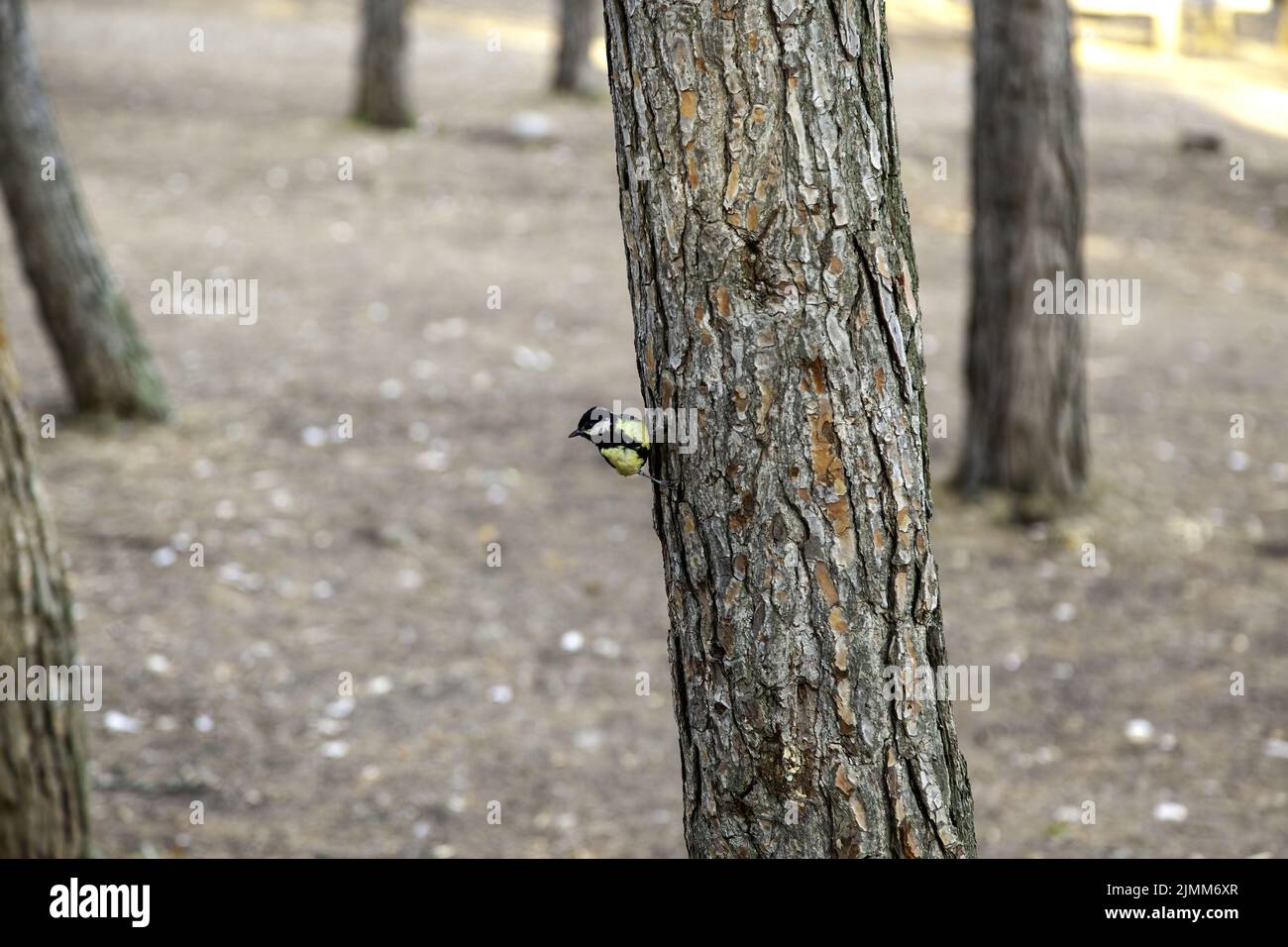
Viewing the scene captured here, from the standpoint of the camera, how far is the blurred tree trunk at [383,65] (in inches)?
513

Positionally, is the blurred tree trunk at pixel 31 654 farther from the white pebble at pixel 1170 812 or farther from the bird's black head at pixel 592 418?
the white pebble at pixel 1170 812

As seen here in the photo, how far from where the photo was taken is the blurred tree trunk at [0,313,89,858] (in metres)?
3.36

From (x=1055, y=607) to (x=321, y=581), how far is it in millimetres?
3527

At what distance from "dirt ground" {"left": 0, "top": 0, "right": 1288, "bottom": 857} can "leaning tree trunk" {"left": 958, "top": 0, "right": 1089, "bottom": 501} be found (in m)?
0.37

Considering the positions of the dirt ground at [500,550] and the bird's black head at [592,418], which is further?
the dirt ground at [500,550]

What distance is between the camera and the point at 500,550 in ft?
20.5

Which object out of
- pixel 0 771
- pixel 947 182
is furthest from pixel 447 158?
pixel 0 771

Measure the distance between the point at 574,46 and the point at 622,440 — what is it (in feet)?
45.4

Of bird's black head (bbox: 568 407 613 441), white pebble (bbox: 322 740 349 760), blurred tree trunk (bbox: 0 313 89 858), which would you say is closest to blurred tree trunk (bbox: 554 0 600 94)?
white pebble (bbox: 322 740 349 760)

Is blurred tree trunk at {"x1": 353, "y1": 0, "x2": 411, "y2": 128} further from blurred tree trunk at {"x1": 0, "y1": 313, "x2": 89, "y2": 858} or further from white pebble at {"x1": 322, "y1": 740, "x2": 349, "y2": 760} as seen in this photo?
blurred tree trunk at {"x1": 0, "y1": 313, "x2": 89, "y2": 858}

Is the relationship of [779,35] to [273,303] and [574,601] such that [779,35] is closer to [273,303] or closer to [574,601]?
[574,601]

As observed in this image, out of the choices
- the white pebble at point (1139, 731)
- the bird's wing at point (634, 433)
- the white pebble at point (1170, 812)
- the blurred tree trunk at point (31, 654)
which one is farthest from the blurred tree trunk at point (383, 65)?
the bird's wing at point (634, 433)

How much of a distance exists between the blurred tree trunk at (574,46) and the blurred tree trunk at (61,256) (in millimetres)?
9146

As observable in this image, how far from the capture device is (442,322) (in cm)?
891
